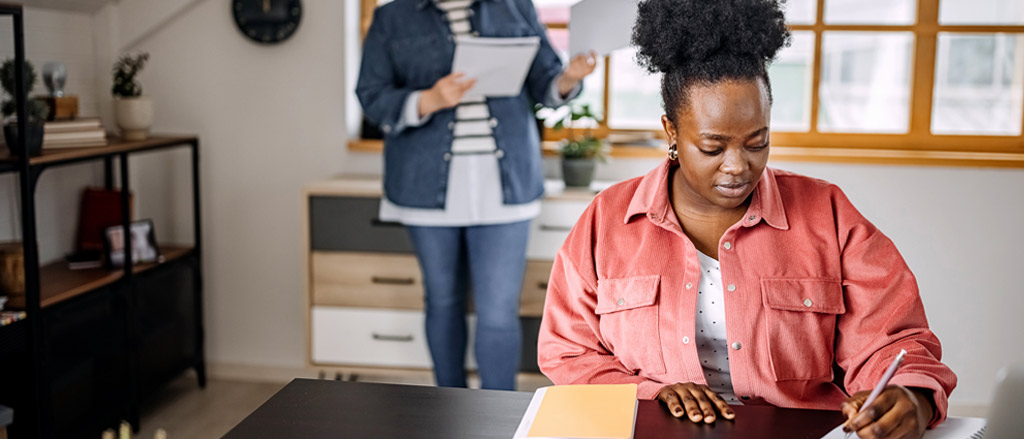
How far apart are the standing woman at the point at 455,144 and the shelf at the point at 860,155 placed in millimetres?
622

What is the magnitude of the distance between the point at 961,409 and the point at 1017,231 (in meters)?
0.64

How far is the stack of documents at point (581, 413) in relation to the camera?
3.77 ft

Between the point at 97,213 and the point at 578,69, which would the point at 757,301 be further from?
the point at 97,213

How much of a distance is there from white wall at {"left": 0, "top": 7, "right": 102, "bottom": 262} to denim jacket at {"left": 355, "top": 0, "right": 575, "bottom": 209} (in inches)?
44.7

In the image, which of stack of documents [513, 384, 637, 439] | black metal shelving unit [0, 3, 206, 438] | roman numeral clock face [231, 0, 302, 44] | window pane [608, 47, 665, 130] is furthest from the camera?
window pane [608, 47, 665, 130]

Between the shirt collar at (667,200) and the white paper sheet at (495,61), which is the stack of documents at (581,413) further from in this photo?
the white paper sheet at (495,61)

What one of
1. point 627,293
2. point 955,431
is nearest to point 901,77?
point 627,293

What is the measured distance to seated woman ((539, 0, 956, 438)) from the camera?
4.71 ft

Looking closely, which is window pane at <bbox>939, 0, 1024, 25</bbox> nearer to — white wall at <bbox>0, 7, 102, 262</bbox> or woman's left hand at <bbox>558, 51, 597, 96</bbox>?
woman's left hand at <bbox>558, 51, 597, 96</bbox>

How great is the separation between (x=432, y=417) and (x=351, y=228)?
6.49ft

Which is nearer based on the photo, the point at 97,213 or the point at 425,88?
the point at 425,88

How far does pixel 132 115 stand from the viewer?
317 cm

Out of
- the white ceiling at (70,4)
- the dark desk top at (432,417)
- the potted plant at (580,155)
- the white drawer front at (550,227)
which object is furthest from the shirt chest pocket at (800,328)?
the white ceiling at (70,4)

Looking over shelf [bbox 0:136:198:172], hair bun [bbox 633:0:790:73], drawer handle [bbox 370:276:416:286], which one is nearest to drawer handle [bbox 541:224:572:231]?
drawer handle [bbox 370:276:416:286]
